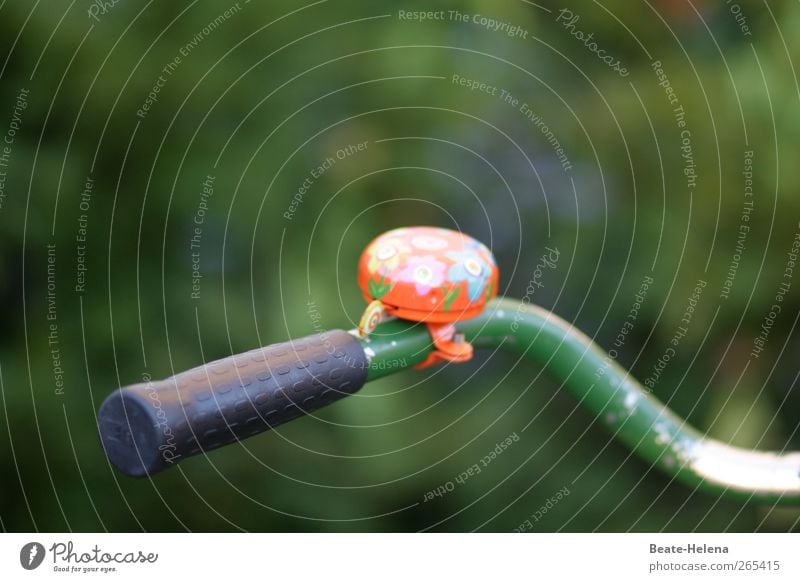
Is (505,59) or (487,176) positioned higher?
(505,59)

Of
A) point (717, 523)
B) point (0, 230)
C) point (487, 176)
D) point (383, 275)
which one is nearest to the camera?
point (383, 275)

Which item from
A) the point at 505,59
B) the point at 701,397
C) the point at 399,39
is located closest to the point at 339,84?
the point at 399,39

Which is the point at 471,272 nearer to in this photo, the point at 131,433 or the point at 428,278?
the point at 428,278

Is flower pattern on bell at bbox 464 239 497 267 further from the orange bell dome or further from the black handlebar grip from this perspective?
the black handlebar grip
